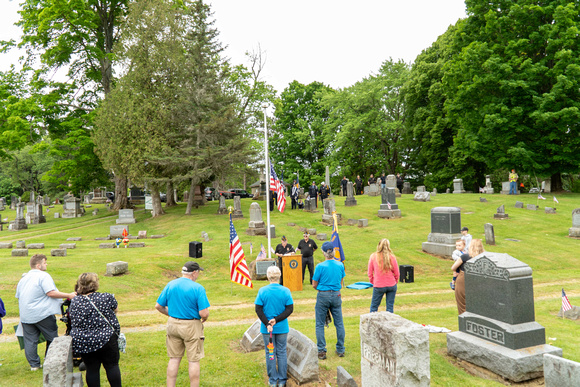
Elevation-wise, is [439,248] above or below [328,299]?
below

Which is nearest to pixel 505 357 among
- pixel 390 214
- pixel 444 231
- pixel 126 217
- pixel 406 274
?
pixel 406 274

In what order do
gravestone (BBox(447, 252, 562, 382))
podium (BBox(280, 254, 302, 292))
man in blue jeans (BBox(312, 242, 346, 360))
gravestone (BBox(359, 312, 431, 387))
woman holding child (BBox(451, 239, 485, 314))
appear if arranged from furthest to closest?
1. podium (BBox(280, 254, 302, 292))
2. woman holding child (BBox(451, 239, 485, 314))
3. man in blue jeans (BBox(312, 242, 346, 360))
4. gravestone (BBox(447, 252, 562, 382))
5. gravestone (BBox(359, 312, 431, 387))

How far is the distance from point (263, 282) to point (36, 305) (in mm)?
8399

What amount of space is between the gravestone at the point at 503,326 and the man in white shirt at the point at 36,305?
6488 millimetres

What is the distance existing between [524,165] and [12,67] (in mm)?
44744

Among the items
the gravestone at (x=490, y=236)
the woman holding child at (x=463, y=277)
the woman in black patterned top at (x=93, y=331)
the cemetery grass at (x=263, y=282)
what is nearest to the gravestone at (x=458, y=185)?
the cemetery grass at (x=263, y=282)

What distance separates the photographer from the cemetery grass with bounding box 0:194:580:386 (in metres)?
6.06

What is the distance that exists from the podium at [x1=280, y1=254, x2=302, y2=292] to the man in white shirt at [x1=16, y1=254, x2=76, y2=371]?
285 inches

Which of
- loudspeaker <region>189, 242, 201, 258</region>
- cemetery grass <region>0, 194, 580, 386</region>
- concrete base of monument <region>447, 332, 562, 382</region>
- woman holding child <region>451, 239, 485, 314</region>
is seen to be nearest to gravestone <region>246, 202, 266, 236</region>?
cemetery grass <region>0, 194, 580, 386</region>

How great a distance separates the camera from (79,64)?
33125 millimetres

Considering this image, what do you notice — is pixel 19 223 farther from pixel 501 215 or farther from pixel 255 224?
pixel 501 215

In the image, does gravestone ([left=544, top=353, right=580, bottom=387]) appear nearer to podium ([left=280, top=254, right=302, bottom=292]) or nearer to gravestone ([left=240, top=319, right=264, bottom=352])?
gravestone ([left=240, top=319, right=264, bottom=352])

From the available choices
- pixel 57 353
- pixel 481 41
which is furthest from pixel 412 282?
pixel 481 41

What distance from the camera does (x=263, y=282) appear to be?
13312 mm
